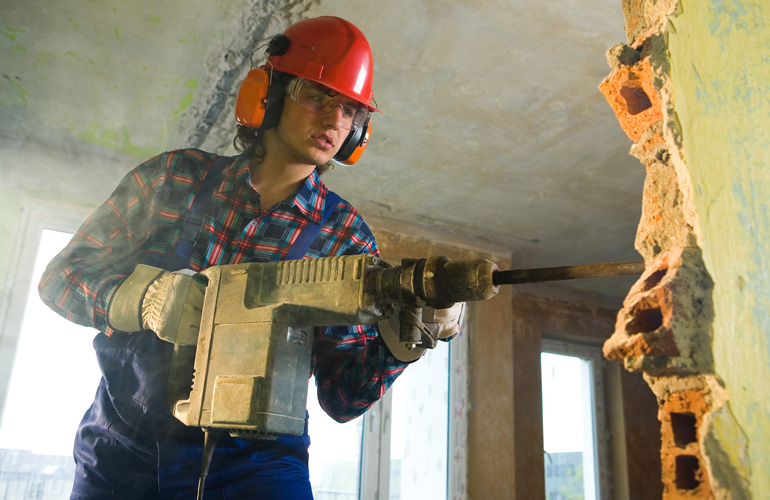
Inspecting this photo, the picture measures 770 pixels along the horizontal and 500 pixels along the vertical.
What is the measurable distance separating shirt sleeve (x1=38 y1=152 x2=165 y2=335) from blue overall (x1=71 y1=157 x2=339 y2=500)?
0.13 metres

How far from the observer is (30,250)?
3189 mm

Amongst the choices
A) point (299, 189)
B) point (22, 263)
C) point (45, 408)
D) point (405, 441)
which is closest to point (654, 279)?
point (299, 189)

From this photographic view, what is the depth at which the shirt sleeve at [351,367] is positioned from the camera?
1.53m

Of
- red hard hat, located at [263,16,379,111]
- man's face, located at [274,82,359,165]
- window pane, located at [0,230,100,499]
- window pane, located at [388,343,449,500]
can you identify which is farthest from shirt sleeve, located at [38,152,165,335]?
window pane, located at [388,343,449,500]

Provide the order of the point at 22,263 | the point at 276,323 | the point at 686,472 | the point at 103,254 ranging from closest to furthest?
the point at 686,472 < the point at 276,323 < the point at 103,254 < the point at 22,263

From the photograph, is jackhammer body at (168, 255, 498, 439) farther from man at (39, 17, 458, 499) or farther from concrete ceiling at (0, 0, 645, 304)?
concrete ceiling at (0, 0, 645, 304)

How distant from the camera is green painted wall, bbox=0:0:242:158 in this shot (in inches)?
92.0

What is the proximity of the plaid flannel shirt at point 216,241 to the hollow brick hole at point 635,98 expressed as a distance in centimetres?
82

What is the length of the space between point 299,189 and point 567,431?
17.0 ft

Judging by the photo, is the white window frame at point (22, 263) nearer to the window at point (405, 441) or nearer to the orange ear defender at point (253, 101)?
the window at point (405, 441)

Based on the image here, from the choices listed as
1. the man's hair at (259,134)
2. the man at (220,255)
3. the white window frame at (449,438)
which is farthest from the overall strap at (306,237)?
the white window frame at (449,438)

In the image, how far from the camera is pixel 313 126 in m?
1.70

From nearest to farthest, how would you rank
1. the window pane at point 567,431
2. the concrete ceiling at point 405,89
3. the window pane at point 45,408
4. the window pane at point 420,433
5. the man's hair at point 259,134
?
1. the man's hair at point 259,134
2. the concrete ceiling at point 405,89
3. the window pane at point 45,408
4. the window pane at point 420,433
5. the window pane at point 567,431

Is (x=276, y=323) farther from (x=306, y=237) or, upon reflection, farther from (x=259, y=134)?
(x=259, y=134)
